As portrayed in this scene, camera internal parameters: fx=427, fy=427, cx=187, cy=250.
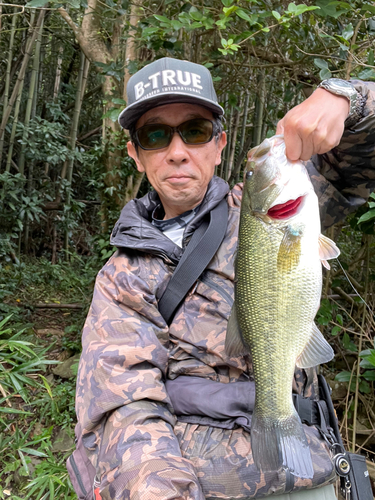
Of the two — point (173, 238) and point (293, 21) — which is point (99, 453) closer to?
point (173, 238)

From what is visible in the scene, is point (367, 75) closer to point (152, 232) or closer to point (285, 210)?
point (285, 210)

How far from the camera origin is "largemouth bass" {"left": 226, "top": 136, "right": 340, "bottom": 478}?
1.42m

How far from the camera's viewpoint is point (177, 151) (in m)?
1.95

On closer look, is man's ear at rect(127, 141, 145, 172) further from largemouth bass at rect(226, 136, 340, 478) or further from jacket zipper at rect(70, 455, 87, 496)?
jacket zipper at rect(70, 455, 87, 496)

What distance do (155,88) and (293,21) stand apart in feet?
5.23

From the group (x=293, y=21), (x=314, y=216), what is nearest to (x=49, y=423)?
(x=314, y=216)

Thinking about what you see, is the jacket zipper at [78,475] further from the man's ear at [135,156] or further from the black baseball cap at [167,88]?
the black baseball cap at [167,88]

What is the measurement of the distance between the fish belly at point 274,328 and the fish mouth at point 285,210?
45 millimetres

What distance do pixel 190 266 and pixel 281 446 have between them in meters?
0.78

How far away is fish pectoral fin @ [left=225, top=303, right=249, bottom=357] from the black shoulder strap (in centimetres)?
32

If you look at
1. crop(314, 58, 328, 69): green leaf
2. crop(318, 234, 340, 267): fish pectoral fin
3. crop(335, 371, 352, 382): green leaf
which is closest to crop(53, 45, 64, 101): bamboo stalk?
crop(314, 58, 328, 69): green leaf

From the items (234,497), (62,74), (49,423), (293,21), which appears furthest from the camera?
A: (62,74)

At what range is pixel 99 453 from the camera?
5.41 feet

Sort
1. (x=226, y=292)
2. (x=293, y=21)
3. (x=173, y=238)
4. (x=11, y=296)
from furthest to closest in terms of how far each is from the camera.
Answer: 1. (x=11, y=296)
2. (x=293, y=21)
3. (x=173, y=238)
4. (x=226, y=292)
